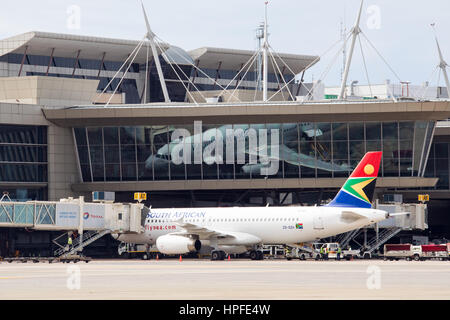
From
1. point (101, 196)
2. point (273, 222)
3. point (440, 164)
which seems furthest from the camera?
point (440, 164)

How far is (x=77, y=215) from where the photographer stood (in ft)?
275

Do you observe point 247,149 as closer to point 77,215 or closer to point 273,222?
point 273,222

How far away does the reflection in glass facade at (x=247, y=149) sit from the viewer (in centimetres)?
9962

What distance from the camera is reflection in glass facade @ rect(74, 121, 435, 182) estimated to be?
3922 inches

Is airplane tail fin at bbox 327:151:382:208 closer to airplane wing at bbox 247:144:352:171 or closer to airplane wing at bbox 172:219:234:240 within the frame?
airplane wing at bbox 172:219:234:240

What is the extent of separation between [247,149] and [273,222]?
21508 mm

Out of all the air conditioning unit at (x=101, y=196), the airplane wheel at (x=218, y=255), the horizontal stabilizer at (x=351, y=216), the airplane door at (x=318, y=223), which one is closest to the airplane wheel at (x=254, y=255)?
the airplane wheel at (x=218, y=255)

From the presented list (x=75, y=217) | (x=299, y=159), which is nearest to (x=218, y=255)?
(x=75, y=217)

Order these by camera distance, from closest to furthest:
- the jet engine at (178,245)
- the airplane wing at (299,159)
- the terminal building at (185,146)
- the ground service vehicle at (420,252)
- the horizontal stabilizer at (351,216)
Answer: the horizontal stabilizer at (351,216), the jet engine at (178,245), the ground service vehicle at (420,252), the terminal building at (185,146), the airplane wing at (299,159)

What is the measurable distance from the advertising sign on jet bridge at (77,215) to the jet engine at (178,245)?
24.5ft

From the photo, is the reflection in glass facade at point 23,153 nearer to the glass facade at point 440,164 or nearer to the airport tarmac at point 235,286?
the glass facade at point 440,164

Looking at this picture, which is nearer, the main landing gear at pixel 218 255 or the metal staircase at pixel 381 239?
the main landing gear at pixel 218 255

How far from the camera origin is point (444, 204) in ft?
425
